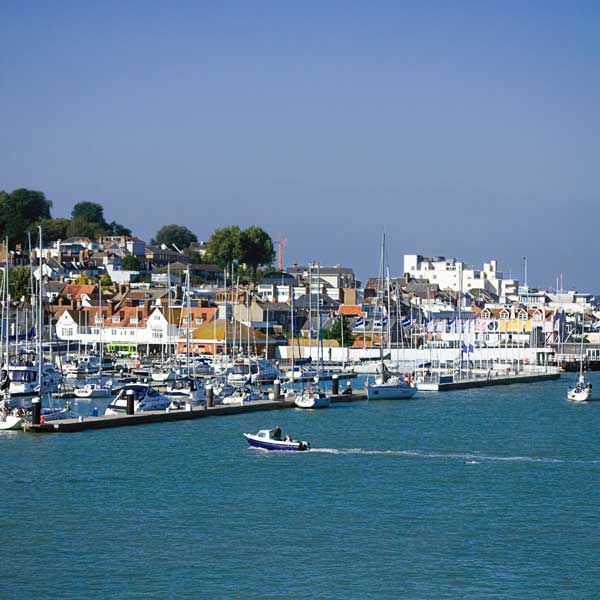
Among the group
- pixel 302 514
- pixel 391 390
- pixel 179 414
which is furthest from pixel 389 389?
pixel 302 514

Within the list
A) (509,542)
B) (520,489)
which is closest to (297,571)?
(509,542)

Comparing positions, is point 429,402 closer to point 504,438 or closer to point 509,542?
point 504,438

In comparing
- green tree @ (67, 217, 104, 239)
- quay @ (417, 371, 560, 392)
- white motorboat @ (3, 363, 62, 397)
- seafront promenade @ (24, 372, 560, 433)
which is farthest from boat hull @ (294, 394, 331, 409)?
green tree @ (67, 217, 104, 239)

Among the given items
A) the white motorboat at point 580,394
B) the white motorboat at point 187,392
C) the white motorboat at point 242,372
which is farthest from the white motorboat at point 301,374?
the white motorboat at point 580,394

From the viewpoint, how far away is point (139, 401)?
2201 inches

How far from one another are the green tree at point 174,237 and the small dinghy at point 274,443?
137728 mm

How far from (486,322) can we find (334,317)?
1742 centimetres

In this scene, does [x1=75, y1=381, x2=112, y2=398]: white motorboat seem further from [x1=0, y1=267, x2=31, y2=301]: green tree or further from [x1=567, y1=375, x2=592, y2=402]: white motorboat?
[x1=0, y1=267, x2=31, y2=301]: green tree

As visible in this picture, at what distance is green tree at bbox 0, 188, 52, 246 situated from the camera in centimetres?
15600

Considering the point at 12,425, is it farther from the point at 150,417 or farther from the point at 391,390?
the point at 391,390

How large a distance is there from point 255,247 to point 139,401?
331ft

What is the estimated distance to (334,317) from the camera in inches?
4518

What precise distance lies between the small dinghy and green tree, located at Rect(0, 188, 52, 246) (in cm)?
10979

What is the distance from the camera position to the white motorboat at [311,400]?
61031 millimetres
